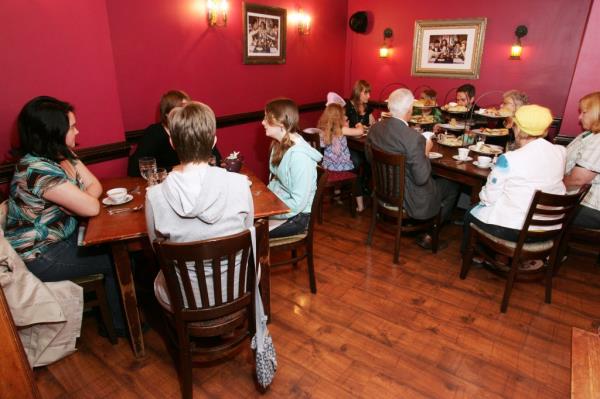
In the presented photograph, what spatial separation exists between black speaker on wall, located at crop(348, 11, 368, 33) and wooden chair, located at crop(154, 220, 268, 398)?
4400mm

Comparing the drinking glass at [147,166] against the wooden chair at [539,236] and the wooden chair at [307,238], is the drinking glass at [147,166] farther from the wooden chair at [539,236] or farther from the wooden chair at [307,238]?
the wooden chair at [539,236]

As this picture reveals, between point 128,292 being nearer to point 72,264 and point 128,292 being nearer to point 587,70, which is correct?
point 72,264

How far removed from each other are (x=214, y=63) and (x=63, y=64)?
1564 millimetres

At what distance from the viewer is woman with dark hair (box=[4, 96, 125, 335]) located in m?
1.92

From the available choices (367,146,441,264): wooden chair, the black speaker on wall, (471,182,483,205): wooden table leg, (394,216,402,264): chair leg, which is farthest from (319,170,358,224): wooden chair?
the black speaker on wall

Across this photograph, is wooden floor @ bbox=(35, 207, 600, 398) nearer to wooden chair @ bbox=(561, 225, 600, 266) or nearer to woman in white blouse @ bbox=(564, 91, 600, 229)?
wooden chair @ bbox=(561, 225, 600, 266)

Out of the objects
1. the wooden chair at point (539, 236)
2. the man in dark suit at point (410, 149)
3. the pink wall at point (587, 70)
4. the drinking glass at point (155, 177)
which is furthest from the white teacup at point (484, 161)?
the drinking glass at point (155, 177)

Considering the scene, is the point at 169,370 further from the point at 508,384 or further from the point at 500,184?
the point at 500,184

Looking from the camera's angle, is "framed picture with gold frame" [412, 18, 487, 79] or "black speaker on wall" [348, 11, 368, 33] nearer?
"framed picture with gold frame" [412, 18, 487, 79]

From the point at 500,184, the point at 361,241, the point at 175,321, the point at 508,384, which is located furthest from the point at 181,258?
the point at 361,241

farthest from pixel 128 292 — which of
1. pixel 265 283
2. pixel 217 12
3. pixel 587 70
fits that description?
pixel 587 70

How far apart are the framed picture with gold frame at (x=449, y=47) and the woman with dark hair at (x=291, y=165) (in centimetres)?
320

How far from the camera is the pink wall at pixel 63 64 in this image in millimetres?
2207

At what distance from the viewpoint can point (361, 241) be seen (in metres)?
3.53
